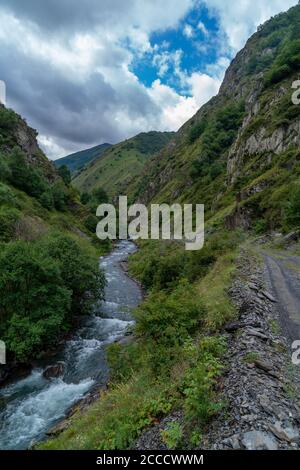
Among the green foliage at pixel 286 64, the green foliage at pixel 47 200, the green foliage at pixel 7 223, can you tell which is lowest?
the green foliage at pixel 7 223

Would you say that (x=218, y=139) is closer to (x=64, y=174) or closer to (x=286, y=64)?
(x=286, y=64)

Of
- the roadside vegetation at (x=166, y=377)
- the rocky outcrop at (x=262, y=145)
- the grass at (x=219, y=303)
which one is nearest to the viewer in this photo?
the roadside vegetation at (x=166, y=377)

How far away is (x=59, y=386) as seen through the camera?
62.5 ft

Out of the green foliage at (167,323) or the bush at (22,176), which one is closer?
the green foliage at (167,323)

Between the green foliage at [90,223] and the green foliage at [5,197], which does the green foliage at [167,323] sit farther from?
the green foliage at [90,223]

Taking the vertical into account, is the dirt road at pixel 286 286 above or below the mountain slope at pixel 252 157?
below

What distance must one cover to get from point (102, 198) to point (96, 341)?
102 meters

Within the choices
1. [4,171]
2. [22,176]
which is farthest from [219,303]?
[22,176]

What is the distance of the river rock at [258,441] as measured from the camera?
19.6 ft

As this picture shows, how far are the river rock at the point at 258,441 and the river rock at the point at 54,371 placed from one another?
17.1 meters

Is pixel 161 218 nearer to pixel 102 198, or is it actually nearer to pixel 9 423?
pixel 102 198

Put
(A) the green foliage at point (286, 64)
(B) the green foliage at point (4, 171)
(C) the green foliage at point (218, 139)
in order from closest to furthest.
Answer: (B) the green foliage at point (4, 171)
(A) the green foliage at point (286, 64)
(C) the green foliage at point (218, 139)

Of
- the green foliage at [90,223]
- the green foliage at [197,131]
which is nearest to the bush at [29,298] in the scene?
the green foliage at [90,223]

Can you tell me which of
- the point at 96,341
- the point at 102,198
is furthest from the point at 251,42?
the point at 96,341
